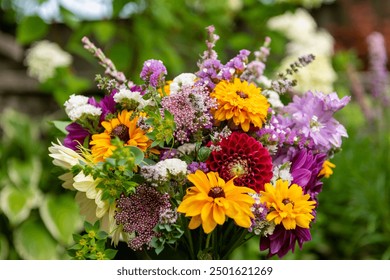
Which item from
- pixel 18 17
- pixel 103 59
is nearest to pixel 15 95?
pixel 18 17

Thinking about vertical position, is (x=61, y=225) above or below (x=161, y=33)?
below

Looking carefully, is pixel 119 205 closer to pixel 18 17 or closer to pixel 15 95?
pixel 18 17

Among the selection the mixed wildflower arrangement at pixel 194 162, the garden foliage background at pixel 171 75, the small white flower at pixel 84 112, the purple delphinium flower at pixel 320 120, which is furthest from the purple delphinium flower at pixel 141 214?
the garden foliage background at pixel 171 75

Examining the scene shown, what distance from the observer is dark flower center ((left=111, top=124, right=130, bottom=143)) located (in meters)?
0.76

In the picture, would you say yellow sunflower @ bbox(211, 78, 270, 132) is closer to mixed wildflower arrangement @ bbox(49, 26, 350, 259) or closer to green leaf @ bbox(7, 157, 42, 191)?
mixed wildflower arrangement @ bbox(49, 26, 350, 259)

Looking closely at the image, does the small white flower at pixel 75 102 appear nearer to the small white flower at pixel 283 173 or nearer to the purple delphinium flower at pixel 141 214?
the purple delphinium flower at pixel 141 214

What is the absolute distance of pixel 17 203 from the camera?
8.18 feet

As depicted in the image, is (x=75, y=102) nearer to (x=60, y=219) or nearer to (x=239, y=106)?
(x=239, y=106)

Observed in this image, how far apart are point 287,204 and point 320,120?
0.17 meters

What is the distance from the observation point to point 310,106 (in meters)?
0.84

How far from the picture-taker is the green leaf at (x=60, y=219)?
2.49m

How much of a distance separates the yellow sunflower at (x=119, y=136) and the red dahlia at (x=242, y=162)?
0.09 m

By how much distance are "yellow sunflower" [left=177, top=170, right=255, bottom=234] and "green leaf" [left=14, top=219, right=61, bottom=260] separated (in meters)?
1.87

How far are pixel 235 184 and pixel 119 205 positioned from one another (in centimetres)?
15
